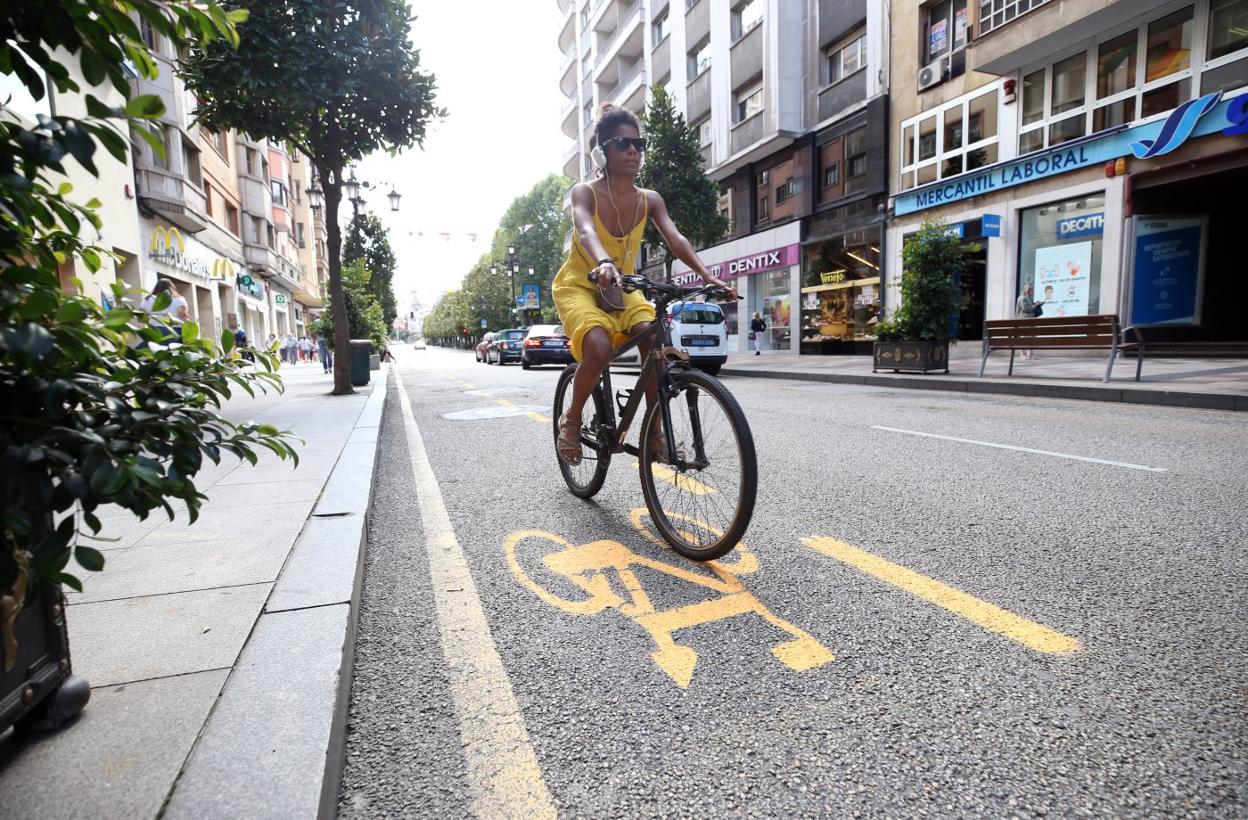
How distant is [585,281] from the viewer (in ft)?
11.8

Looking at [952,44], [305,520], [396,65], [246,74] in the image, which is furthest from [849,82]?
[305,520]

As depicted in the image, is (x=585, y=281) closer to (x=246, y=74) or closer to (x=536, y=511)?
(x=536, y=511)

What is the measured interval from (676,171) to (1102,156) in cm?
1157

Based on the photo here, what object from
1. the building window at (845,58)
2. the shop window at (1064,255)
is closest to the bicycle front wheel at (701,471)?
the shop window at (1064,255)

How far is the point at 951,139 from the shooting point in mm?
18984

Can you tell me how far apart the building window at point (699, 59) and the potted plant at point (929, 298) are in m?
21.1

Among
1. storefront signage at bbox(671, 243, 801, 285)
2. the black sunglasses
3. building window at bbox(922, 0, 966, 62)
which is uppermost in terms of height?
building window at bbox(922, 0, 966, 62)

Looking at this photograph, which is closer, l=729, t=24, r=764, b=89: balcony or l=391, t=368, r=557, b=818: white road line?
l=391, t=368, r=557, b=818: white road line

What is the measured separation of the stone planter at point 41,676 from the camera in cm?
144

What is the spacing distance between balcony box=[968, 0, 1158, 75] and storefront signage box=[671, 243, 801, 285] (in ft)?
28.2

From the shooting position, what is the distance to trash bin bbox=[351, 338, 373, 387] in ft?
44.4

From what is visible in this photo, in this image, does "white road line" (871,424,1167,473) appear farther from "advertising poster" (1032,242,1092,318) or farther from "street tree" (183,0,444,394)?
"advertising poster" (1032,242,1092,318)

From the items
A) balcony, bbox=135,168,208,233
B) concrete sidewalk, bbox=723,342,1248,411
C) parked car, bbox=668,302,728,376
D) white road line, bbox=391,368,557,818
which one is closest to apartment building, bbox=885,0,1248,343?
concrete sidewalk, bbox=723,342,1248,411

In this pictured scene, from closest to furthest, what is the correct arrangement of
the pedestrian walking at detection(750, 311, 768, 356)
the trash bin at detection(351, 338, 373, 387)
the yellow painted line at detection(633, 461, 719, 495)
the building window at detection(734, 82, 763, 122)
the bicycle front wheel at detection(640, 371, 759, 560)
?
the bicycle front wheel at detection(640, 371, 759, 560)
the yellow painted line at detection(633, 461, 719, 495)
the trash bin at detection(351, 338, 373, 387)
the pedestrian walking at detection(750, 311, 768, 356)
the building window at detection(734, 82, 763, 122)
